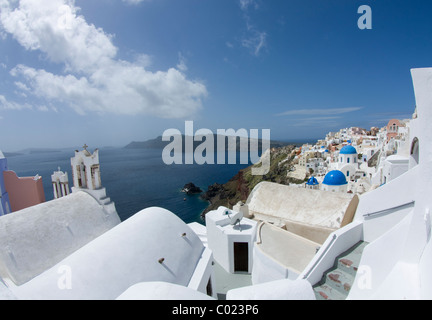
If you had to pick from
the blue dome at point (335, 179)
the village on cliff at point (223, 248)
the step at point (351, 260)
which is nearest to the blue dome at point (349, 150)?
the blue dome at point (335, 179)

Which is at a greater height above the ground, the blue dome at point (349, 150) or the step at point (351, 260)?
the blue dome at point (349, 150)

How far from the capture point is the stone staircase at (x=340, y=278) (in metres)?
4.69

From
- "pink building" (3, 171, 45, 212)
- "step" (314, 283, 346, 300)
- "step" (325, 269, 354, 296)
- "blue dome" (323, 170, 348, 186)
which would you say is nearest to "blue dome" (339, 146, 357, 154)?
"blue dome" (323, 170, 348, 186)

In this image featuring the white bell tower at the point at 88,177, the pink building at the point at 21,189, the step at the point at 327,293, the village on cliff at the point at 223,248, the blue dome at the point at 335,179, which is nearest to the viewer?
the village on cliff at the point at 223,248

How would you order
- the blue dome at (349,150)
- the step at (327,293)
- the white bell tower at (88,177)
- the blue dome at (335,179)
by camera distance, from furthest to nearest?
the blue dome at (349,150) < the blue dome at (335,179) < the white bell tower at (88,177) < the step at (327,293)

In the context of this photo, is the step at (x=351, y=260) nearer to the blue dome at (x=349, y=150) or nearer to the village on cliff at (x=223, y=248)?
the village on cliff at (x=223, y=248)

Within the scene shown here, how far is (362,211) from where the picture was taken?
5988 mm

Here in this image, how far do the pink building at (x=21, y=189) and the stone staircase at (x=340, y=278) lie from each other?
1154cm

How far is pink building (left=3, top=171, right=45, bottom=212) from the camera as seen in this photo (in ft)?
31.2

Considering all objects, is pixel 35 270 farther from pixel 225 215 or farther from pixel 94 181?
pixel 225 215

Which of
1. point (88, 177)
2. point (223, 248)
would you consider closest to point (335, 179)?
point (223, 248)

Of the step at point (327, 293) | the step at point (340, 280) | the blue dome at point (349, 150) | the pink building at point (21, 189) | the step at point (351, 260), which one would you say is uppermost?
the blue dome at point (349, 150)

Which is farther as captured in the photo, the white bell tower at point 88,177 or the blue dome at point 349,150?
the blue dome at point 349,150
